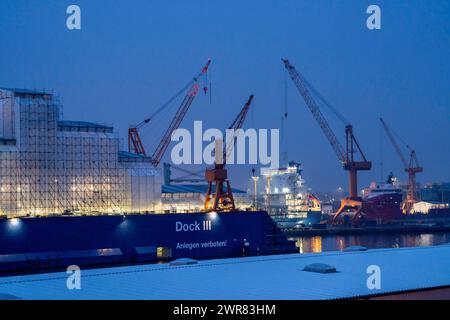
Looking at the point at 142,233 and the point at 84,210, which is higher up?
the point at 84,210

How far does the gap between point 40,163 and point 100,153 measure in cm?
375

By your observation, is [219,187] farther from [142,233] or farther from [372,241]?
[372,241]

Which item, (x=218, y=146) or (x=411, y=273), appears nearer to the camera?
(x=411, y=273)

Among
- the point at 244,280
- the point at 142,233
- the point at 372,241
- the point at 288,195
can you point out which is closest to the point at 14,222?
the point at 142,233

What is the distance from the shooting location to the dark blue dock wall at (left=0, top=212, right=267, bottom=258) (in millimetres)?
33656

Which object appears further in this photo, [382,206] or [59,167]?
[382,206]

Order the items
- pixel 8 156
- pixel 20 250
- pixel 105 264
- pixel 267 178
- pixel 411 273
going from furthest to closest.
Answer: pixel 267 178
pixel 8 156
pixel 105 264
pixel 20 250
pixel 411 273

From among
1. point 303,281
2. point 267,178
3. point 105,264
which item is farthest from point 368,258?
point 267,178

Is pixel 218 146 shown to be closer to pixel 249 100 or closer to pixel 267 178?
pixel 249 100

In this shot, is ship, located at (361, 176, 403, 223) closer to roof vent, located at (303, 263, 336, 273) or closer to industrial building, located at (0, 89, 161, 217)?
industrial building, located at (0, 89, 161, 217)

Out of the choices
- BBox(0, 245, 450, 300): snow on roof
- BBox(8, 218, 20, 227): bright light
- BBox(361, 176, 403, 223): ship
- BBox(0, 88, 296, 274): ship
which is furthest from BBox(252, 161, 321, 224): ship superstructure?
BBox(0, 245, 450, 300): snow on roof

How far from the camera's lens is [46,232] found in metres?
34.2

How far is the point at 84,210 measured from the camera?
140ft

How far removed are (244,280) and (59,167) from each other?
24789 millimetres
